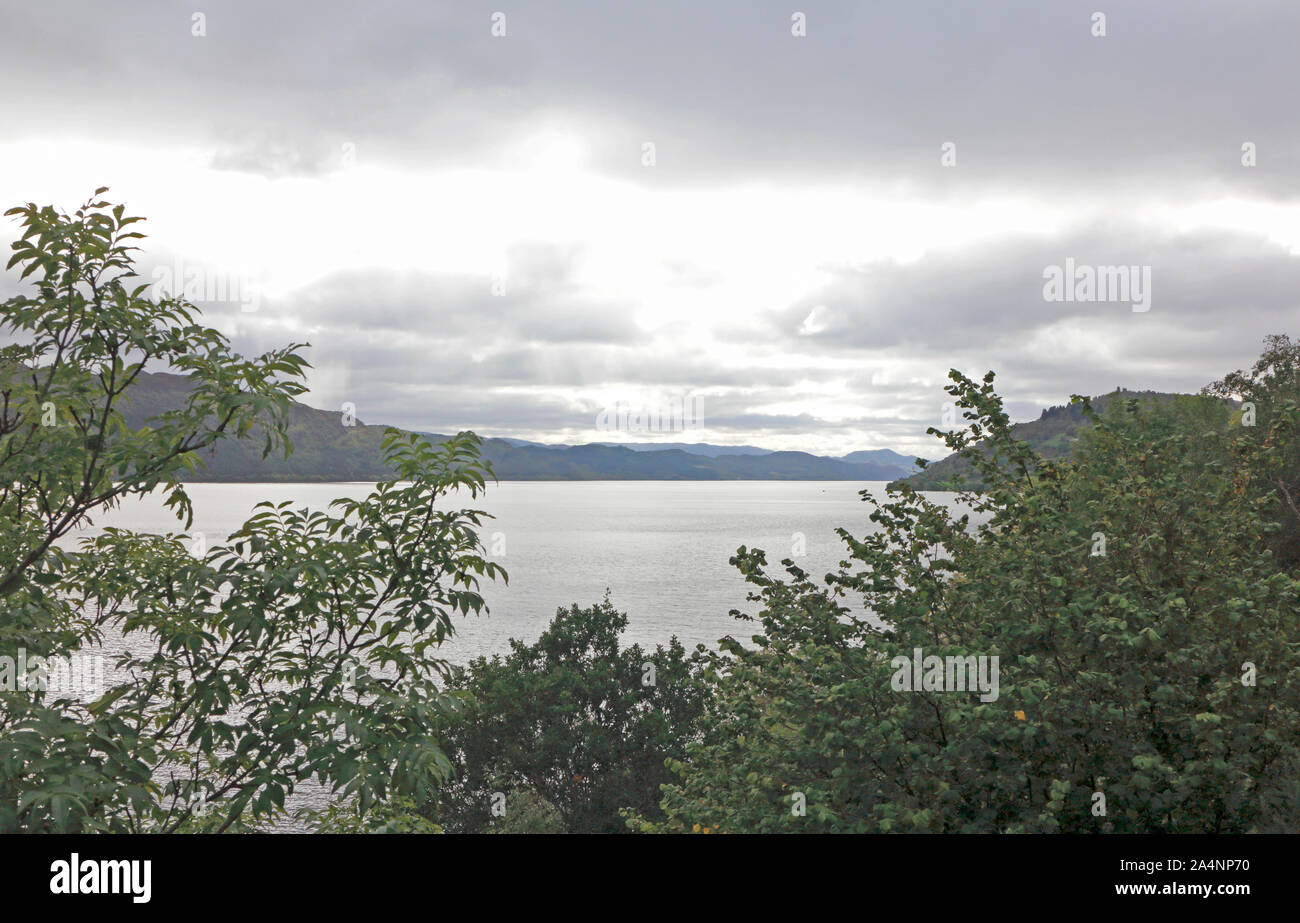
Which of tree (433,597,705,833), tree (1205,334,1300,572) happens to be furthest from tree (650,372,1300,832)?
tree (433,597,705,833)

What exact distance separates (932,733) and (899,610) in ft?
6.18

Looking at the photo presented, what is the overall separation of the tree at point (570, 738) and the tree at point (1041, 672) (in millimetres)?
22465

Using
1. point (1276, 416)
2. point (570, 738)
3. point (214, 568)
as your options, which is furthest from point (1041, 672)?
point (570, 738)

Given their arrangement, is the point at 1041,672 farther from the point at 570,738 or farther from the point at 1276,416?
the point at 570,738

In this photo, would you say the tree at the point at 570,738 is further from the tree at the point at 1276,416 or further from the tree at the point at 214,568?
the tree at the point at 214,568

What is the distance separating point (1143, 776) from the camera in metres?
7.37

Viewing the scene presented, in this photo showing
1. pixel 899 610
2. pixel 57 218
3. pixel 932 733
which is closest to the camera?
pixel 57 218

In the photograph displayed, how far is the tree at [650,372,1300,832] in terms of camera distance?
25.7 ft

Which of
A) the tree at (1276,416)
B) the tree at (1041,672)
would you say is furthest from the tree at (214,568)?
the tree at (1276,416)

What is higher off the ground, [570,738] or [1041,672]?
[1041,672]

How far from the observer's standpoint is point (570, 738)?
33781 millimetres

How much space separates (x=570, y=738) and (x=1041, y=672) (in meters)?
27.4
